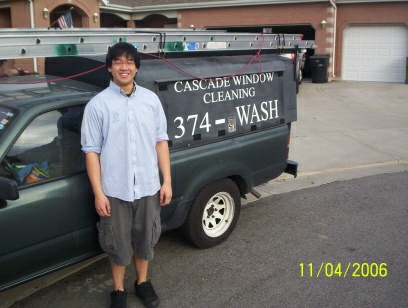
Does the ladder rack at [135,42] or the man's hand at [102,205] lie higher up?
the ladder rack at [135,42]

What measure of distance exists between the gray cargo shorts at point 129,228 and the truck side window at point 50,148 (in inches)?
18.6

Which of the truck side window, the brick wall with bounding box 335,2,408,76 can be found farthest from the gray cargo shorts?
the brick wall with bounding box 335,2,408,76

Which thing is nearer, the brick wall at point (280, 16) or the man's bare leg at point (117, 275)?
the man's bare leg at point (117, 275)

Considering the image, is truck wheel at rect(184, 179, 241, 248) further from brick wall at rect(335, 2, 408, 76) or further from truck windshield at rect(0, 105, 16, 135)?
brick wall at rect(335, 2, 408, 76)

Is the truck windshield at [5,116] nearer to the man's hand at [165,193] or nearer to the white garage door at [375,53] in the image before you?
the man's hand at [165,193]

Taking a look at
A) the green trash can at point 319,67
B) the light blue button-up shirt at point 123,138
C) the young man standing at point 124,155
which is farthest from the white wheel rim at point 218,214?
the green trash can at point 319,67

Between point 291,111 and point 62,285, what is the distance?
9.71 ft

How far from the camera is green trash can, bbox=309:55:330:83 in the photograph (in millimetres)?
20219

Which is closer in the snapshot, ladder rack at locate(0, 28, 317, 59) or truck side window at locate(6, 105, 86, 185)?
ladder rack at locate(0, 28, 317, 59)

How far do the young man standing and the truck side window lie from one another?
1.12 ft

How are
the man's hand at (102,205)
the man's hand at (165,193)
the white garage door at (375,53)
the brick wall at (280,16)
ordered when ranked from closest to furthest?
the man's hand at (102,205)
the man's hand at (165,193)
the white garage door at (375,53)
the brick wall at (280,16)

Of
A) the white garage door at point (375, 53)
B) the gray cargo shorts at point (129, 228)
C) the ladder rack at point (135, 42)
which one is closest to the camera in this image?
the ladder rack at point (135, 42)

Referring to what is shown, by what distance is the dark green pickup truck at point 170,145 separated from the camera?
10.7 ft
